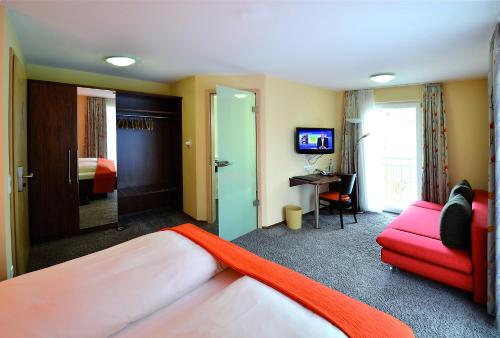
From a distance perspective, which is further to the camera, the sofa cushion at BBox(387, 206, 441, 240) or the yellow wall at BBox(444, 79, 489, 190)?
the yellow wall at BBox(444, 79, 489, 190)

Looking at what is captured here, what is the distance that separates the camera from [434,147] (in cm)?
420

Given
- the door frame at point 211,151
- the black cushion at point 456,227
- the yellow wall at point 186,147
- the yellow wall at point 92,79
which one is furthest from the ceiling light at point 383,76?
the yellow wall at point 92,79

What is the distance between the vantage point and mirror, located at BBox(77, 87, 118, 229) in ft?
11.9

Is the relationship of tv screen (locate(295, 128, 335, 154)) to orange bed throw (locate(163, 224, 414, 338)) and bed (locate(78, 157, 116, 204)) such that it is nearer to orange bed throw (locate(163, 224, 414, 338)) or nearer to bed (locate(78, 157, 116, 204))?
bed (locate(78, 157, 116, 204))

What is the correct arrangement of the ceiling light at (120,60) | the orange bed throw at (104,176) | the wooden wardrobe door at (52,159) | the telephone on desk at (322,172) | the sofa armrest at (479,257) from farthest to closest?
the telephone on desk at (322,172)
the orange bed throw at (104,176)
the wooden wardrobe door at (52,159)
the ceiling light at (120,60)
the sofa armrest at (479,257)

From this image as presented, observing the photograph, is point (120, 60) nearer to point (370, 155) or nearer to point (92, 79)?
point (92, 79)

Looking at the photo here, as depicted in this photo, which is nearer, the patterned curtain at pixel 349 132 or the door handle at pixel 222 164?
the door handle at pixel 222 164

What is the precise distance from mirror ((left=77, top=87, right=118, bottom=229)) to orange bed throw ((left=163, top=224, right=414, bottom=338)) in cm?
271

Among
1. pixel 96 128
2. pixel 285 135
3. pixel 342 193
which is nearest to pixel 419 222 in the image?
pixel 342 193

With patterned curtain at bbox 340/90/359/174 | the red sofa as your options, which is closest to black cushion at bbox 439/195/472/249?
the red sofa

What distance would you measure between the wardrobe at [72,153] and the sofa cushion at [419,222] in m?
3.22

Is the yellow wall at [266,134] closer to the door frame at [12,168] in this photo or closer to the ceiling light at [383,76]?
the ceiling light at [383,76]

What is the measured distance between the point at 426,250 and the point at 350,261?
2.55 feet

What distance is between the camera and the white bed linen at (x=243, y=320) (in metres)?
1.00
